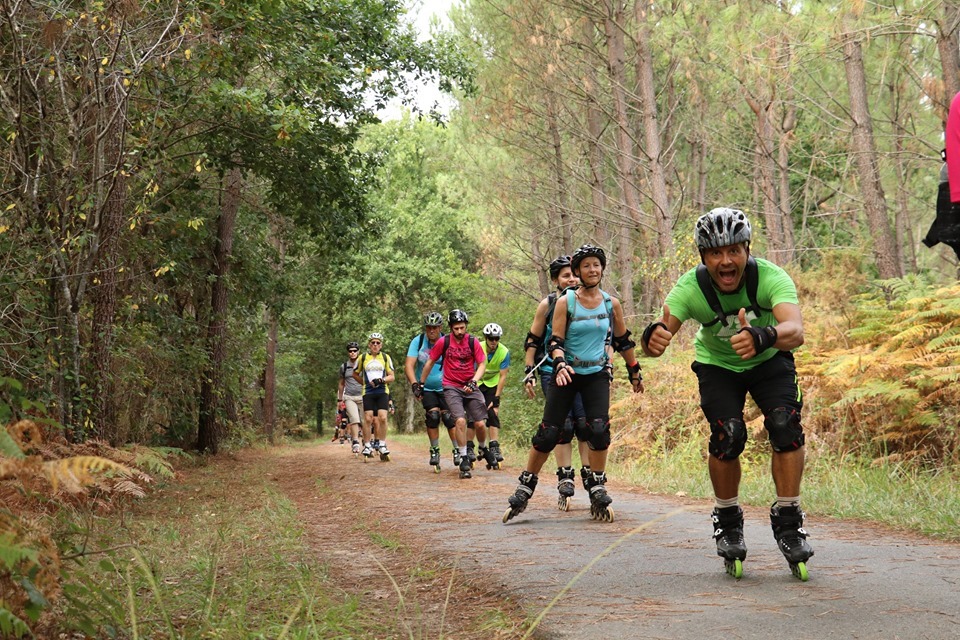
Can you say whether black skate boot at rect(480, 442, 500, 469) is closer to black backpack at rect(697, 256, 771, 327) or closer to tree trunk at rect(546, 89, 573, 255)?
tree trunk at rect(546, 89, 573, 255)

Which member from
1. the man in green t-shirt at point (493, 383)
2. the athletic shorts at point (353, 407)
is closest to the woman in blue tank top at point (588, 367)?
the man in green t-shirt at point (493, 383)

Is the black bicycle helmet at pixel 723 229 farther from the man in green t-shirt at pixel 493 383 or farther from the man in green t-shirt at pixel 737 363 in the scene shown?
the man in green t-shirt at pixel 493 383

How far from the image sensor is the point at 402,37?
1544 cm

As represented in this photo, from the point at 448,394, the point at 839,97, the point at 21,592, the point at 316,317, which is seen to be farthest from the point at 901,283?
the point at 316,317

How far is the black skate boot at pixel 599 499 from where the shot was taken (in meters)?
7.84

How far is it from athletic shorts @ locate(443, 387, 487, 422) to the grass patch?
157 inches

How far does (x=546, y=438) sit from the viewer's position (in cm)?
796

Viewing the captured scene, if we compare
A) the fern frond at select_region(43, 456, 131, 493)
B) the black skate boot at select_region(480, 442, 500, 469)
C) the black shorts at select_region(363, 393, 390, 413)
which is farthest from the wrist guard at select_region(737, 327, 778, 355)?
the black shorts at select_region(363, 393, 390, 413)

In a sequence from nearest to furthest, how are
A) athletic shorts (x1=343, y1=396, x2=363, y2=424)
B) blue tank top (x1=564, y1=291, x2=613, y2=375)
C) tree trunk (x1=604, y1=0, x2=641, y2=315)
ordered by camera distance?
blue tank top (x1=564, y1=291, x2=613, y2=375), tree trunk (x1=604, y1=0, x2=641, y2=315), athletic shorts (x1=343, y1=396, x2=363, y2=424)

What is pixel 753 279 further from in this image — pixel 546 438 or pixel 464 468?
pixel 464 468

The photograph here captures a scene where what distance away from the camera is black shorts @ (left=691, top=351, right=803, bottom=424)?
5.20m

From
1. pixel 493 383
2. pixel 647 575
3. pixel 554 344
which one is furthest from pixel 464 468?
pixel 647 575

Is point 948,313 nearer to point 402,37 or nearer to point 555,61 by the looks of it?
point 402,37

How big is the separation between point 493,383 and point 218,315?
5925 millimetres
